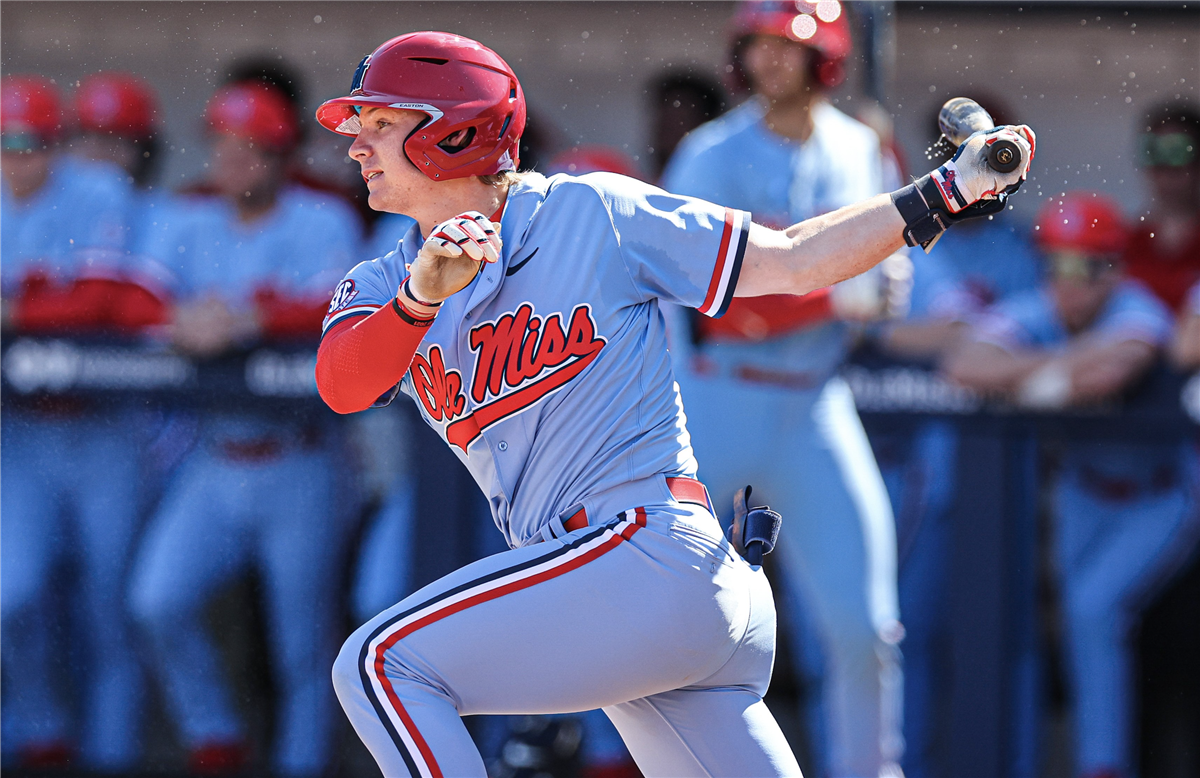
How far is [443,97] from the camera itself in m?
2.15

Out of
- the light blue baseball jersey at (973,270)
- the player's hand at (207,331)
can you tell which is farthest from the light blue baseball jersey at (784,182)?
the player's hand at (207,331)

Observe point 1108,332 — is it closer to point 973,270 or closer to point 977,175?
point 973,270

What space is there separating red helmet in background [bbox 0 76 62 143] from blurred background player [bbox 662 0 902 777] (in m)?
2.06

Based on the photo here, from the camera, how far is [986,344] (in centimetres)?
377

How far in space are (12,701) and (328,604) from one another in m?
0.97

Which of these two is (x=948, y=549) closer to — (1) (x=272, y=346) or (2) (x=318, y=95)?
(1) (x=272, y=346)

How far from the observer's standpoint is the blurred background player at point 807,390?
3432mm

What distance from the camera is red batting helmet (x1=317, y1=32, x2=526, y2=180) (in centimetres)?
214

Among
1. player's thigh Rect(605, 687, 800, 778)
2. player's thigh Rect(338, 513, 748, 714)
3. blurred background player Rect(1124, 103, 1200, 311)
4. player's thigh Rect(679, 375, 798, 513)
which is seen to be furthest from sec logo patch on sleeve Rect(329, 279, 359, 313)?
blurred background player Rect(1124, 103, 1200, 311)

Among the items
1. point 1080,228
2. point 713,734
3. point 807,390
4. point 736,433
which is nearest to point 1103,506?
point 1080,228

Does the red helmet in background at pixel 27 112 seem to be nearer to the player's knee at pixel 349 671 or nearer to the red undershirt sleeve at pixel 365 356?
the red undershirt sleeve at pixel 365 356

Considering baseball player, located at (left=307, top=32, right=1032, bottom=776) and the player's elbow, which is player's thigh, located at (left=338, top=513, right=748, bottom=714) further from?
the player's elbow

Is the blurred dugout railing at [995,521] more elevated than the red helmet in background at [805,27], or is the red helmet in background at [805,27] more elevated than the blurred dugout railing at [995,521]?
the red helmet in background at [805,27]

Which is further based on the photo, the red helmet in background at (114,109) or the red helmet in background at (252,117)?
the red helmet in background at (114,109)
